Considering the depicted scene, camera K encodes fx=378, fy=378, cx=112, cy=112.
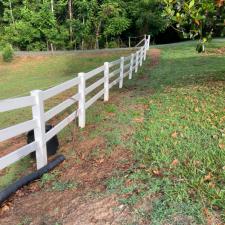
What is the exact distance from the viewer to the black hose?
5.30 meters

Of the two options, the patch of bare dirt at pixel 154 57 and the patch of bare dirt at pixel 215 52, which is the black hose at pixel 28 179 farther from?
the patch of bare dirt at pixel 215 52

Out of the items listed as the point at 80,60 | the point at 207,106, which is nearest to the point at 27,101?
the point at 207,106

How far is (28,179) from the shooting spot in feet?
18.9

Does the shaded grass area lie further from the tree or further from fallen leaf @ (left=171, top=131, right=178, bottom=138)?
fallen leaf @ (left=171, top=131, right=178, bottom=138)

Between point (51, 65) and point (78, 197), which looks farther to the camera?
point (51, 65)

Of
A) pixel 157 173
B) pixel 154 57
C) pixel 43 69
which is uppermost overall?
pixel 157 173

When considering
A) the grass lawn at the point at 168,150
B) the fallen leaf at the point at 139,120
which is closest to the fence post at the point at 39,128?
the grass lawn at the point at 168,150

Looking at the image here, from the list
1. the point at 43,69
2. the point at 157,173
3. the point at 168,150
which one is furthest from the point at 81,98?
the point at 43,69

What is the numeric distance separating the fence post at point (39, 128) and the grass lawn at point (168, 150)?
0.42 metres

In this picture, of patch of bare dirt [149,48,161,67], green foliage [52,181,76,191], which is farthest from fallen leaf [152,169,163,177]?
patch of bare dirt [149,48,161,67]

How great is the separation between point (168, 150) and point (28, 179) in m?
2.23

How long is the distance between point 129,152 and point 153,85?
763cm

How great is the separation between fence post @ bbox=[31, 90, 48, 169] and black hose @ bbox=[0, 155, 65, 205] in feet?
0.44

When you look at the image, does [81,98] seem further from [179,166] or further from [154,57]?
[154,57]
